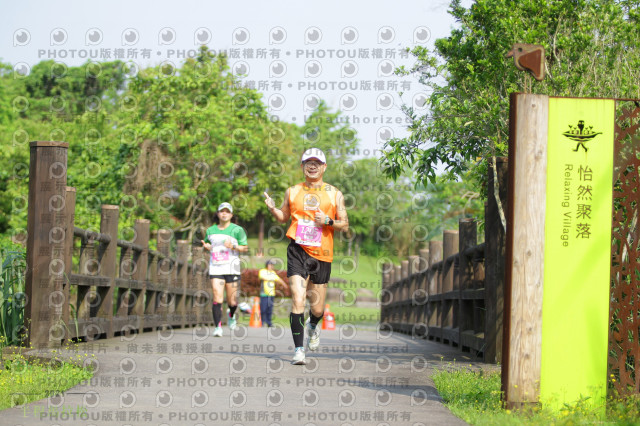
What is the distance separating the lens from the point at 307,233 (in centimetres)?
834

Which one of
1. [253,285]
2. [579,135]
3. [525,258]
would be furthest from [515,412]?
[253,285]

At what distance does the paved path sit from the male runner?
0.66 metres

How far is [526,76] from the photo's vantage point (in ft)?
25.9

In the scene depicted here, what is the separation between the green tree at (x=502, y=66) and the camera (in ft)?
25.7

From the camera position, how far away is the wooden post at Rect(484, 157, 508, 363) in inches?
318

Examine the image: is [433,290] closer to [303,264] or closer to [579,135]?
[303,264]

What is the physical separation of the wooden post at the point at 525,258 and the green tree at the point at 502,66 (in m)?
2.55

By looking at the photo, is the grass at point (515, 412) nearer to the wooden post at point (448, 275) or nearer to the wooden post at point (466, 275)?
the wooden post at point (466, 275)

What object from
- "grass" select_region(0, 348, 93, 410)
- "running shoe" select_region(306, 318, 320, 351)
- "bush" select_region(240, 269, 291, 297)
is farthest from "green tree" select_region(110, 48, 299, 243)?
"grass" select_region(0, 348, 93, 410)

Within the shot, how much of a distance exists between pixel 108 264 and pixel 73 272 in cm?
52

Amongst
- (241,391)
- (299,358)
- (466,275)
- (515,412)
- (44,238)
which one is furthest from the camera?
(466,275)

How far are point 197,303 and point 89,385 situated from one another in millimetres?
13054

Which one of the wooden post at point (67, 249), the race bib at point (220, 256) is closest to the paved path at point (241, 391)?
the wooden post at point (67, 249)

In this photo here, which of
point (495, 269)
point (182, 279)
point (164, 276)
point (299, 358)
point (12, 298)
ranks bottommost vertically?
point (299, 358)
